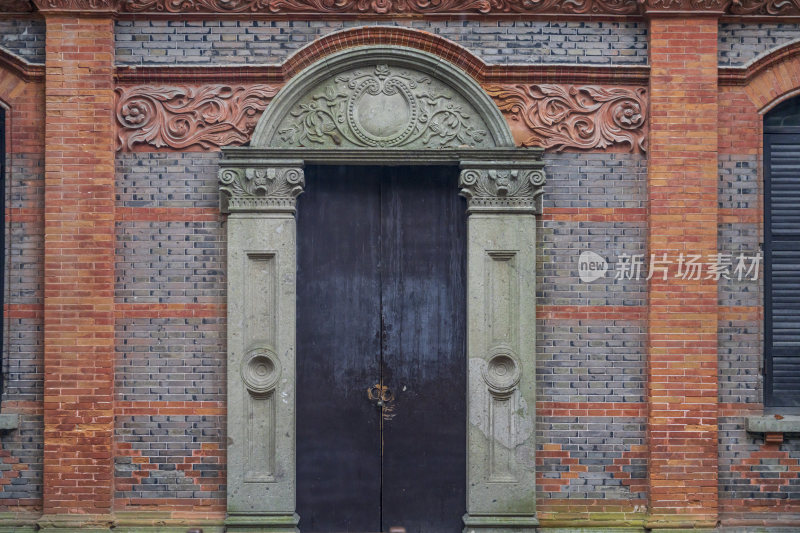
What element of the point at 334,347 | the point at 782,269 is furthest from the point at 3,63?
the point at 782,269

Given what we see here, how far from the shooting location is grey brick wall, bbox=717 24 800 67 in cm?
770

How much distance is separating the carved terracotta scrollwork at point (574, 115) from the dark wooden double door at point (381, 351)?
2.70 ft

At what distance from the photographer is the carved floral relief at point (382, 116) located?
25.0 feet

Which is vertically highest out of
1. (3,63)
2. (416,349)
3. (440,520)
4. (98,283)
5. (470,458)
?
(3,63)

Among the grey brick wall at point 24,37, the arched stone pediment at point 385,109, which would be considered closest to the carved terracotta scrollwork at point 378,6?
the arched stone pediment at point 385,109

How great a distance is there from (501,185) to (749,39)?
2.65 metres

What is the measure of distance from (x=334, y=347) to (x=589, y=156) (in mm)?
2874

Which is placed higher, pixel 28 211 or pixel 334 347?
pixel 28 211

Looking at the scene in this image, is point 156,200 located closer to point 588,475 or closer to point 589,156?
point 589,156

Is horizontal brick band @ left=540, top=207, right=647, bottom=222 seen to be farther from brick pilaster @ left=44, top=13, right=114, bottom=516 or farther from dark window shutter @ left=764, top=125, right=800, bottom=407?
brick pilaster @ left=44, top=13, right=114, bottom=516

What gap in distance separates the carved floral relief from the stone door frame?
0.07ft

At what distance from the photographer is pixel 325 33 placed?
766cm

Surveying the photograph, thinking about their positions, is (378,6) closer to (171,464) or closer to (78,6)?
(78,6)

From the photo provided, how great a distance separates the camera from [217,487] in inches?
297
